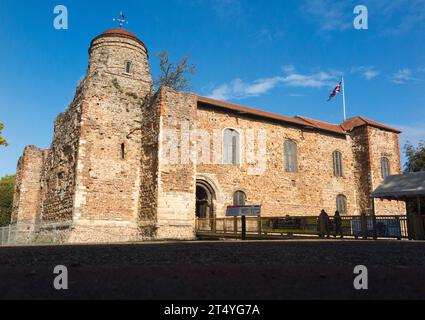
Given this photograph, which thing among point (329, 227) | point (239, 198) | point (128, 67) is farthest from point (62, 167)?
point (329, 227)

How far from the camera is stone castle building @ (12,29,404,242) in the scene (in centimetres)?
1634

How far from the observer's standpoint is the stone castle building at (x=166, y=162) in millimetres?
16344

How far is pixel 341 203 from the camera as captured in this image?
25.2m

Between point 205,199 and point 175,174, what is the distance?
4167 mm

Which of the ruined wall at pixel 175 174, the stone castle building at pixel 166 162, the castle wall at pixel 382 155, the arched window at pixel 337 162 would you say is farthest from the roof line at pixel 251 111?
the ruined wall at pixel 175 174

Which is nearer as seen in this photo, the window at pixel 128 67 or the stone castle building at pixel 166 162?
the stone castle building at pixel 166 162

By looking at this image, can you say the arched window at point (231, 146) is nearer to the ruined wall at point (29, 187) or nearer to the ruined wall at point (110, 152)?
the ruined wall at point (110, 152)

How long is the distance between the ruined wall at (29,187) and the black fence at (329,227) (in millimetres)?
13368

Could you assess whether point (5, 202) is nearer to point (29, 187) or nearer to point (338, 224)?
point (29, 187)

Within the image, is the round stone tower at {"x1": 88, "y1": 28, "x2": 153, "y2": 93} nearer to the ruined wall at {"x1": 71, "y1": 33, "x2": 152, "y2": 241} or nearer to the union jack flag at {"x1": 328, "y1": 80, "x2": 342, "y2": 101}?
the ruined wall at {"x1": 71, "y1": 33, "x2": 152, "y2": 241}

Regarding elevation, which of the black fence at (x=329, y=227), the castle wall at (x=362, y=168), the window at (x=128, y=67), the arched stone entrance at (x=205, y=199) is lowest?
the black fence at (x=329, y=227)

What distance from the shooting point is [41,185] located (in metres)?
21.8
